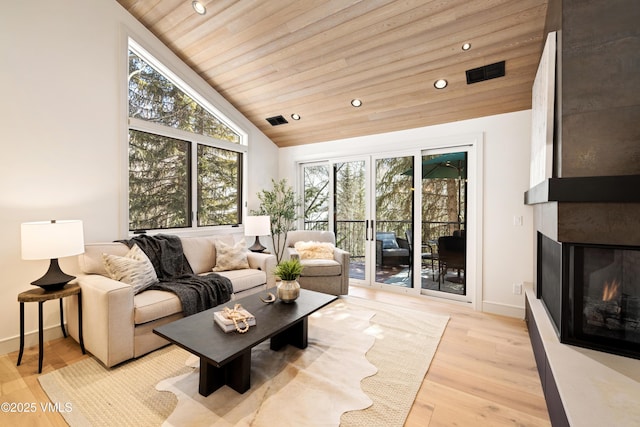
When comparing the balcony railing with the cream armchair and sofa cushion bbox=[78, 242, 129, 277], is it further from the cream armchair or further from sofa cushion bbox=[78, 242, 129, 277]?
sofa cushion bbox=[78, 242, 129, 277]

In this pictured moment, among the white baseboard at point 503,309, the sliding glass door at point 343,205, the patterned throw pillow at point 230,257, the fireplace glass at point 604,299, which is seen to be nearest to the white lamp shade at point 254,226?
the patterned throw pillow at point 230,257

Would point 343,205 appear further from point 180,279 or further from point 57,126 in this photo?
point 57,126

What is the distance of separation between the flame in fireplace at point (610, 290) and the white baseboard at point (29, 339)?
14.2ft

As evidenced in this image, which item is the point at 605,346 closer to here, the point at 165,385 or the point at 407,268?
the point at 407,268

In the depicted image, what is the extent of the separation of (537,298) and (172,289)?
345 cm

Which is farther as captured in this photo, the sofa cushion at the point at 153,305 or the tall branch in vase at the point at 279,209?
the tall branch in vase at the point at 279,209

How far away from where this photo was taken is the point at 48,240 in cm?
217

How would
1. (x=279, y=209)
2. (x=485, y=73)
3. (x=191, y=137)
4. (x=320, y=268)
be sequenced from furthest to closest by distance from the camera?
1. (x=279, y=209)
2. (x=191, y=137)
3. (x=320, y=268)
4. (x=485, y=73)

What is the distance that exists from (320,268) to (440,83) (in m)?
2.65

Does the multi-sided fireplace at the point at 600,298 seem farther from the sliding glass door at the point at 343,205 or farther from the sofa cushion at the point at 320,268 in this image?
the sliding glass door at the point at 343,205

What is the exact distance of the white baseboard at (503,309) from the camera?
3.18 meters

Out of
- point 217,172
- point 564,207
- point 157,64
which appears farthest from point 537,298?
point 157,64

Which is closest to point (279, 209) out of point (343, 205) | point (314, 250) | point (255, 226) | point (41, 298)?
point (255, 226)

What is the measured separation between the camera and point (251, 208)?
4.81 meters
